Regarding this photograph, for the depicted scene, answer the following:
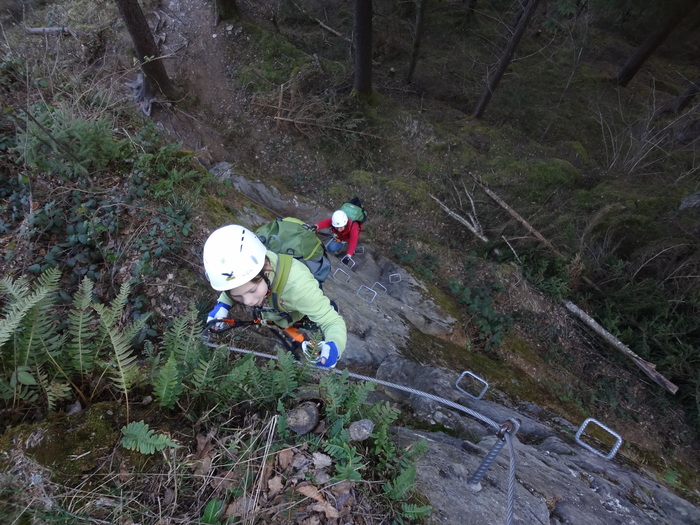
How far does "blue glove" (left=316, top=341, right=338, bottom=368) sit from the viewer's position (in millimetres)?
3141

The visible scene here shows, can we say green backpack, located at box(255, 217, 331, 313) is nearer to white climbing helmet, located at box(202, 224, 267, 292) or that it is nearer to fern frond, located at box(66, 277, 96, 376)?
white climbing helmet, located at box(202, 224, 267, 292)

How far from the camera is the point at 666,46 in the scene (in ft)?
63.0

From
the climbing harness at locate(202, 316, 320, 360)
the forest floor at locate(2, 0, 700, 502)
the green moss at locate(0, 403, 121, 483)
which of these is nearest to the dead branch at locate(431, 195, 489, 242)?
the forest floor at locate(2, 0, 700, 502)

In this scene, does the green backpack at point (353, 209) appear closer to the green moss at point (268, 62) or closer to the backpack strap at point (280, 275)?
the backpack strap at point (280, 275)

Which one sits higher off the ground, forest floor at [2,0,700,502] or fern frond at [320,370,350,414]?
fern frond at [320,370,350,414]

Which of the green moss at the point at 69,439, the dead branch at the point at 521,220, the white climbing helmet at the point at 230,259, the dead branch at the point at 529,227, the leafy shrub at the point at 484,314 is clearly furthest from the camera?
the dead branch at the point at 521,220

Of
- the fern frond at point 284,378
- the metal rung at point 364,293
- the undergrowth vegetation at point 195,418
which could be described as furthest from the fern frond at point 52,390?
the metal rung at point 364,293

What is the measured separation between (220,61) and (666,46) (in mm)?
23880

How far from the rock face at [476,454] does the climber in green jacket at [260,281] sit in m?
0.97

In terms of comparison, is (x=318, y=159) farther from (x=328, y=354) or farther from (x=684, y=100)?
(x=684, y=100)

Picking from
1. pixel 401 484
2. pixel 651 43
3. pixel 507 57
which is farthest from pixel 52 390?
pixel 651 43

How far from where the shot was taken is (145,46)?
30.5ft

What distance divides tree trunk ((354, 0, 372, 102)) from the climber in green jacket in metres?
9.75

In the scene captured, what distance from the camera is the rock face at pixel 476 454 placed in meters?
2.63
